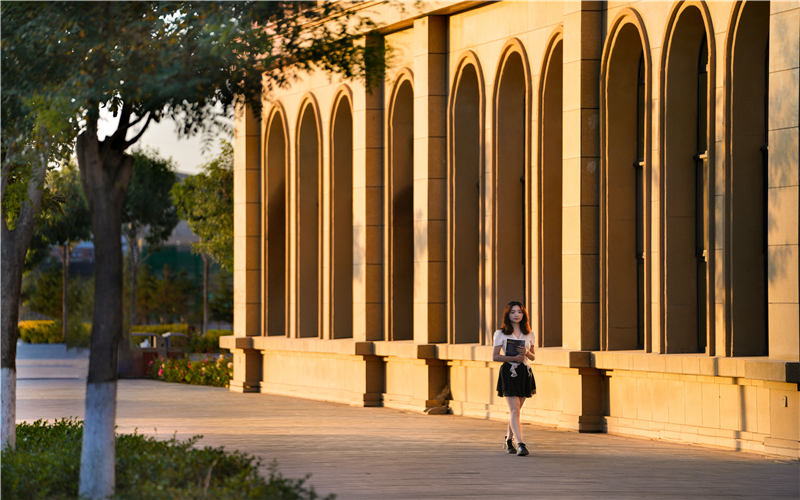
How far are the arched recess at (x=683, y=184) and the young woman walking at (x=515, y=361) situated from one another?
317 centimetres

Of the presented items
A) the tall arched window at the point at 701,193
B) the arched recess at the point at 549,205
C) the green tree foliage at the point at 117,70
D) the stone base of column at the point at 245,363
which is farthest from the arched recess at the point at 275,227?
the green tree foliage at the point at 117,70

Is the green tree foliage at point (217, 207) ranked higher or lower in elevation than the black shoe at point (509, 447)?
higher

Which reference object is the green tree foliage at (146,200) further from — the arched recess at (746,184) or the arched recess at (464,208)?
the arched recess at (746,184)

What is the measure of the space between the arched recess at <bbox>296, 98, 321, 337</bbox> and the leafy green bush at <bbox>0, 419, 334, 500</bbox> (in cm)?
1575

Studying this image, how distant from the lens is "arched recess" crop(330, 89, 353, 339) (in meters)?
28.4

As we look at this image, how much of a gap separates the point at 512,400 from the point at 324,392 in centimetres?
1218

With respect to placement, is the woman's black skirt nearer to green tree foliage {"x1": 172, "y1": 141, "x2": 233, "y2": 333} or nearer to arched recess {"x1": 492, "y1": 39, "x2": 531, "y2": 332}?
arched recess {"x1": 492, "y1": 39, "x2": 531, "y2": 332}

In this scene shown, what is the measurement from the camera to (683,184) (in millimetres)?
19391

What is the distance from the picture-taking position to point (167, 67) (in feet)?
37.9

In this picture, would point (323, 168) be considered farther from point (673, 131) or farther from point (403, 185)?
point (673, 131)

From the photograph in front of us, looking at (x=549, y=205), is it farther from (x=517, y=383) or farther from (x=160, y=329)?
(x=160, y=329)

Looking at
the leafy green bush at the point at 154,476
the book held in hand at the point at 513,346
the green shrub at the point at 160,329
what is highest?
the book held in hand at the point at 513,346

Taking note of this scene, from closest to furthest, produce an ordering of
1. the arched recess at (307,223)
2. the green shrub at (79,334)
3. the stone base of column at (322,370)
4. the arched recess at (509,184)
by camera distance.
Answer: the arched recess at (509,184), the stone base of column at (322,370), the arched recess at (307,223), the green shrub at (79,334)

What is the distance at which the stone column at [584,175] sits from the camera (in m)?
20.7
